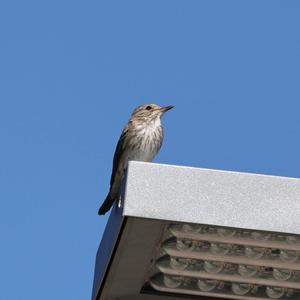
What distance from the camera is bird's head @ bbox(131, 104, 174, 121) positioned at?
9148mm

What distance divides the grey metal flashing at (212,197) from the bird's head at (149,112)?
5943 millimetres

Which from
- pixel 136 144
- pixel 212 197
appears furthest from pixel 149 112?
pixel 212 197

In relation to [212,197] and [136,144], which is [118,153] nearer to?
[136,144]

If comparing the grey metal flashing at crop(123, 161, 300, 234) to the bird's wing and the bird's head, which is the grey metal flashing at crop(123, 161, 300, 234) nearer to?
the bird's wing

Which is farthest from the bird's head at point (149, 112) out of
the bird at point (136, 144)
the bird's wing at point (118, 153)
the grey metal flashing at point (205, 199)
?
the grey metal flashing at point (205, 199)

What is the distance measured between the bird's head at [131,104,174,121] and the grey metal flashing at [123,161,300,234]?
5943mm

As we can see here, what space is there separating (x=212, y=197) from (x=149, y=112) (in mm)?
6092

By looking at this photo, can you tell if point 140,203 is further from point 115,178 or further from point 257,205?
point 115,178

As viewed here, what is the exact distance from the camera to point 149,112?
30.2 feet

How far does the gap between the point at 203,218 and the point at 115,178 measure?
17.8 ft

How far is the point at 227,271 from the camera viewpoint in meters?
3.59

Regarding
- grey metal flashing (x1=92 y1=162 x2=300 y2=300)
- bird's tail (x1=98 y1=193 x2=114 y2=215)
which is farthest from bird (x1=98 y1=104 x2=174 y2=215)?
grey metal flashing (x1=92 y1=162 x2=300 y2=300)

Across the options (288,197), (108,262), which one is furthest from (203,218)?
(108,262)

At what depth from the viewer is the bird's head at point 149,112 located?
9148 millimetres
